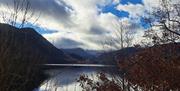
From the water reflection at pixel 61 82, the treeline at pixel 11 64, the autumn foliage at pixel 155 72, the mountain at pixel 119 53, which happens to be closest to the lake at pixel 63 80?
the water reflection at pixel 61 82

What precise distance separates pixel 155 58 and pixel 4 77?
496 centimetres

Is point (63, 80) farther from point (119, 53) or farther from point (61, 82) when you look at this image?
point (119, 53)

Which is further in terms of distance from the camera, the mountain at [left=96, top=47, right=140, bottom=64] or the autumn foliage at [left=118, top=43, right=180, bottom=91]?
the mountain at [left=96, top=47, right=140, bottom=64]

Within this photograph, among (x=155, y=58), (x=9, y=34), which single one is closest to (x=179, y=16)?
(x=155, y=58)

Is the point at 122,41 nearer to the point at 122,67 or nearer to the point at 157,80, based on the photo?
the point at 122,67

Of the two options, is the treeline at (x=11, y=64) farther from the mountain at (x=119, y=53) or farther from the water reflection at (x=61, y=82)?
the mountain at (x=119, y=53)

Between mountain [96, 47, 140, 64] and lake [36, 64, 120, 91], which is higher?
mountain [96, 47, 140, 64]

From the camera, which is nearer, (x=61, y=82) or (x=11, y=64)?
(x=11, y=64)

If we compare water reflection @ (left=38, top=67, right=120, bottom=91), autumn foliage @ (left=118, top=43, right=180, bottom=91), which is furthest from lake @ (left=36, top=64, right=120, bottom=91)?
autumn foliage @ (left=118, top=43, right=180, bottom=91)

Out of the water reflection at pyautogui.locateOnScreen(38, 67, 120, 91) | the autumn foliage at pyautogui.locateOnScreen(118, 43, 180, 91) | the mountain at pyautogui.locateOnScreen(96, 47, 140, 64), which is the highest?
the mountain at pyautogui.locateOnScreen(96, 47, 140, 64)

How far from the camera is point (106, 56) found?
→ 1673 inches

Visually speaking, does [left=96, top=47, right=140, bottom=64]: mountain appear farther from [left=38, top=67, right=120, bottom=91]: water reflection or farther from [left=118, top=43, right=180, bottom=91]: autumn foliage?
[left=118, top=43, right=180, bottom=91]: autumn foliage

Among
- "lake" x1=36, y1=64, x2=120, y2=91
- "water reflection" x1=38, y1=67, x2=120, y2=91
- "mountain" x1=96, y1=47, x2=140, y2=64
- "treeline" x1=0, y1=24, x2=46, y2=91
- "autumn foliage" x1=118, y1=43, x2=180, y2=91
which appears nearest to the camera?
"treeline" x1=0, y1=24, x2=46, y2=91

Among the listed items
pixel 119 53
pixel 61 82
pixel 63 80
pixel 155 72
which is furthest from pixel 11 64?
pixel 63 80
